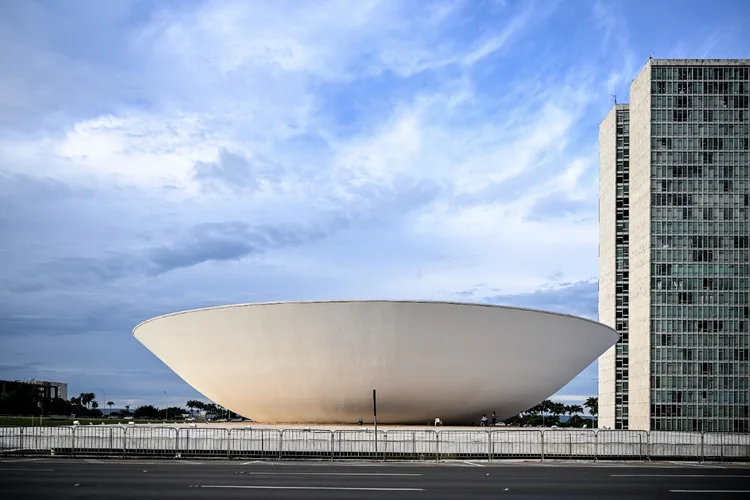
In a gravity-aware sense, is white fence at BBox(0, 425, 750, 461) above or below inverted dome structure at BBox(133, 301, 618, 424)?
below

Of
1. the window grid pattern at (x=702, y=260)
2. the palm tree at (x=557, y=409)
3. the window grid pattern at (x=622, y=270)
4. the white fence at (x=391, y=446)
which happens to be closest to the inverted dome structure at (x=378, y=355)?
the white fence at (x=391, y=446)

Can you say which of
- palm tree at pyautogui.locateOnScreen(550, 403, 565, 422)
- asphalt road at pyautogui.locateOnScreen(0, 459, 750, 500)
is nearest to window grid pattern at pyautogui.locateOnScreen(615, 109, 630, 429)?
palm tree at pyautogui.locateOnScreen(550, 403, 565, 422)

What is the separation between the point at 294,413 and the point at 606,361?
62187 mm

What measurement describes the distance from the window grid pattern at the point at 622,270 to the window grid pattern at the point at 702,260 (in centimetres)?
773

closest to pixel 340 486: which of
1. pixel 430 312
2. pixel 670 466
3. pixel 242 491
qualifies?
pixel 242 491

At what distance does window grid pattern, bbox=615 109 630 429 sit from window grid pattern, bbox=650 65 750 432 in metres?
7.73

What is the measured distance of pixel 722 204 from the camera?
79938mm

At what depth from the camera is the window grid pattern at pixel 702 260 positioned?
7931cm

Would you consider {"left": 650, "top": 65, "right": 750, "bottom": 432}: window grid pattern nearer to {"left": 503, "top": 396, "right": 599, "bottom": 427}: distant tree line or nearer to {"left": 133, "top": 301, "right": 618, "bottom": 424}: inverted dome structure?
{"left": 503, "top": 396, "right": 599, "bottom": 427}: distant tree line

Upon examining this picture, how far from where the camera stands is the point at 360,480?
15492mm

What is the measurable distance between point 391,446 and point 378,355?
310 inches

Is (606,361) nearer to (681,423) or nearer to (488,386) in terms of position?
(681,423)

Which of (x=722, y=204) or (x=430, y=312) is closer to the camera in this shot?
(x=430, y=312)

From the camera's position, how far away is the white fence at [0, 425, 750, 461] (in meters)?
22.7
